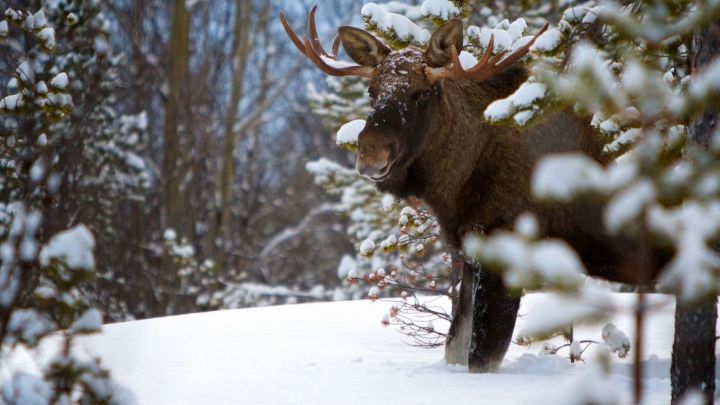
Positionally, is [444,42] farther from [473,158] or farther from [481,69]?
[473,158]

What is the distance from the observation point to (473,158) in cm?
446

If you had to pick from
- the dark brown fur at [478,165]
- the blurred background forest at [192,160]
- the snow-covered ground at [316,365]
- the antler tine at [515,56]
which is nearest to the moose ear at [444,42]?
the dark brown fur at [478,165]

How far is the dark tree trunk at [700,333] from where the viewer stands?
3.02 meters

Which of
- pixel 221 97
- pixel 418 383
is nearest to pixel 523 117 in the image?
pixel 418 383

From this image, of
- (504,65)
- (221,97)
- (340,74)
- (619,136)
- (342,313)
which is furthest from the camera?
(221,97)

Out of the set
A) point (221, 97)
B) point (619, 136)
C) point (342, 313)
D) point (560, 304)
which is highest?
point (221, 97)

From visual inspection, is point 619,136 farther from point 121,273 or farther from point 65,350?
point 121,273

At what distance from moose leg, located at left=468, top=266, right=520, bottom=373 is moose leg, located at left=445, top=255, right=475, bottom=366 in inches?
14.8

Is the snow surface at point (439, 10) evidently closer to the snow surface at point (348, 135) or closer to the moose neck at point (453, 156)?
the moose neck at point (453, 156)

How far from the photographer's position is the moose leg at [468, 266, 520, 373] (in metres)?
4.28

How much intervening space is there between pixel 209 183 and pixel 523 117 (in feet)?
49.8

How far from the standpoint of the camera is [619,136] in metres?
3.46

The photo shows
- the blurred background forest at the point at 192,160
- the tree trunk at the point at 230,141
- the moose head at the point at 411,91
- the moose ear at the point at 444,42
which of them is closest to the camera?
the moose head at the point at 411,91

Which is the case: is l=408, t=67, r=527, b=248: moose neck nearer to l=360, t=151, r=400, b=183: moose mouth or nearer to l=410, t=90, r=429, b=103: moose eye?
l=410, t=90, r=429, b=103: moose eye
